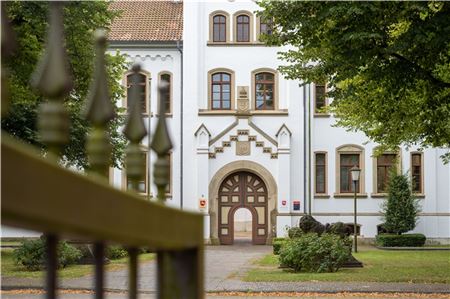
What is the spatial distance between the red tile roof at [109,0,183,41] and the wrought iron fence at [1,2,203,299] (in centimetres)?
3436

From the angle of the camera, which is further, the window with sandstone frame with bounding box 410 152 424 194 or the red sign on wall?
the window with sandstone frame with bounding box 410 152 424 194

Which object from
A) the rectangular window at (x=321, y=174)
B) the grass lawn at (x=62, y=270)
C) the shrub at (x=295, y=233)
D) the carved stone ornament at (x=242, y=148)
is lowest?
the grass lawn at (x=62, y=270)

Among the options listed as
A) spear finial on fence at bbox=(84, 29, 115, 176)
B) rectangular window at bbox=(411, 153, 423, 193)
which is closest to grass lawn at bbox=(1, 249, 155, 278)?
spear finial on fence at bbox=(84, 29, 115, 176)

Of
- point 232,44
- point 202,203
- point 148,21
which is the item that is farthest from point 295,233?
point 148,21

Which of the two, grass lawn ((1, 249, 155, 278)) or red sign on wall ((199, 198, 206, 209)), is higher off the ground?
red sign on wall ((199, 198, 206, 209))

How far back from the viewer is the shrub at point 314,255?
65.1 feet

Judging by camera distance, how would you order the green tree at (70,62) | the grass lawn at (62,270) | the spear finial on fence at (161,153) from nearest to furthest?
the spear finial on fence at (161,153) < the green tree at (70,62) < the grass lawn at (62,270)

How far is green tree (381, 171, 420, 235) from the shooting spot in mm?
34406

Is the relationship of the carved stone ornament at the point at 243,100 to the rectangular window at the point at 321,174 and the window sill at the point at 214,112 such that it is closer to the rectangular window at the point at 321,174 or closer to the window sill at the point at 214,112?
the window sill at the point at 214,112

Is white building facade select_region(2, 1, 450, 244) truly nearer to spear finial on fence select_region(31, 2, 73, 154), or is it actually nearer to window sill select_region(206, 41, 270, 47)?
window sill select_region(206, 41, 270, 47)

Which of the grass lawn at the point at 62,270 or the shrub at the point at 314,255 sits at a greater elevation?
the shrub at the point at 314,255

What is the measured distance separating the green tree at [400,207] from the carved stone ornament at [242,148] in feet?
20.8

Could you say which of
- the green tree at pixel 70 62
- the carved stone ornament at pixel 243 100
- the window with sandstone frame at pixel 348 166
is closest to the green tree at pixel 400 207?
the window with sandstone frame at pixel 348 166

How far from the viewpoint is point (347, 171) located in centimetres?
3575
